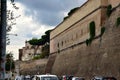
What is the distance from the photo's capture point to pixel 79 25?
55656 mm

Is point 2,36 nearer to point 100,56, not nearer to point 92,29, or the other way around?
point 100,56

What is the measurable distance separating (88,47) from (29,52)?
258 ft

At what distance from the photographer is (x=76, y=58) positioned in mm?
54625

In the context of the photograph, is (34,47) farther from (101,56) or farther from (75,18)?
(101,56)

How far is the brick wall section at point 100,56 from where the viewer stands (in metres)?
35.7

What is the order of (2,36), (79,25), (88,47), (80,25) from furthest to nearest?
1. (79,25)
2. (80,25)
3. (88,47)
4. (2,36)

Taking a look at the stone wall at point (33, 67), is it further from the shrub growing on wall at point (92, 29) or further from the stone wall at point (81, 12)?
the shrub growing on wall at point (92, 29)

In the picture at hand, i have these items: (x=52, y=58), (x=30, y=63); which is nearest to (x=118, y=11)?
(x=52, y=58)

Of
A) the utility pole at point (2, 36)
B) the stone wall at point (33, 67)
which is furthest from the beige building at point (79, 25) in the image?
the utility pole at point (2, 36)

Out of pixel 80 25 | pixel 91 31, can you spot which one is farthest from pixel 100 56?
pixel 80 25

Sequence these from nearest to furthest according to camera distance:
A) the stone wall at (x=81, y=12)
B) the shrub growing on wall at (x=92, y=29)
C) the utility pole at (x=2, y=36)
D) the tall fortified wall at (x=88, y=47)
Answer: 1. the utility pole at (x=2, y=36)
2. the tall fortified wall at (x=88, y=47)
3. the stone wall at (x=81, y=12)
4. the shrub growing on wall at (x=92, y=29)

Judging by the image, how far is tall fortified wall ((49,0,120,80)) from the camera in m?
36.9

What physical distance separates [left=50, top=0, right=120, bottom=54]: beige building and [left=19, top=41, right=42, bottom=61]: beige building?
43.8 m

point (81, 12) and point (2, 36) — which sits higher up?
point (81, 12)
